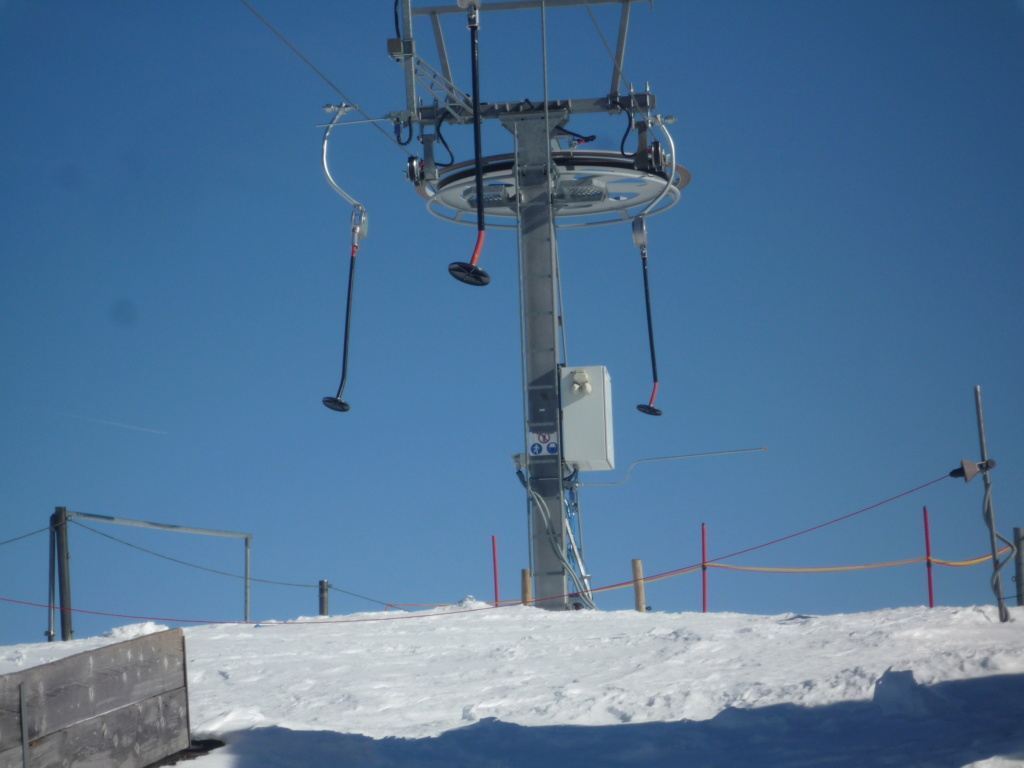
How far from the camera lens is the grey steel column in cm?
1350

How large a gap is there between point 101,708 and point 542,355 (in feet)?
30.3

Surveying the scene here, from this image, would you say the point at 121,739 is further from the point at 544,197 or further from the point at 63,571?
the point at 544,197

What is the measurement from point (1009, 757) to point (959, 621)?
4057 millimetres

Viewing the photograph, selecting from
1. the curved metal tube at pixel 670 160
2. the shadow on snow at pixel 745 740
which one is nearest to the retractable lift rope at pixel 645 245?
the curved metal tube at pixel 670 160

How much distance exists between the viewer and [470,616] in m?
11.7

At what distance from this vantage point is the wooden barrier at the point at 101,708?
4.55m

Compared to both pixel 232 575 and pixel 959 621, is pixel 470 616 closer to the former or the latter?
pixel 232 575

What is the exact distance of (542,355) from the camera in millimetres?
13781

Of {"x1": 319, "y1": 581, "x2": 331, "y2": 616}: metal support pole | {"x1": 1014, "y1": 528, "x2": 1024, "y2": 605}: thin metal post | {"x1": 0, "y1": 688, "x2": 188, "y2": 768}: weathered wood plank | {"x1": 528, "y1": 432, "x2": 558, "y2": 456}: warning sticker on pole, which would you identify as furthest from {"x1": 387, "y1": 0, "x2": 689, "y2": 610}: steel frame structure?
{"x1": 0, "y1": 688, "x2": 188, "y2": 768}: weathered wood plank

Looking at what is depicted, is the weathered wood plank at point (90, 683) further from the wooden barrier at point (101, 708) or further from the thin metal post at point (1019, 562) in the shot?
the thin metal post at point (1019, 562)

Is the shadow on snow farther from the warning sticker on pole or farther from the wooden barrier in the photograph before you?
the warning sticker on pole

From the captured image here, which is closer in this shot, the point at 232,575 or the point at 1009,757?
the point at 1009,757

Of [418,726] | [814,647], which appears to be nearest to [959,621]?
[814,647]

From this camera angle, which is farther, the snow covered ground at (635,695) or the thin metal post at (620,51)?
the thin metal post at (620,51)
